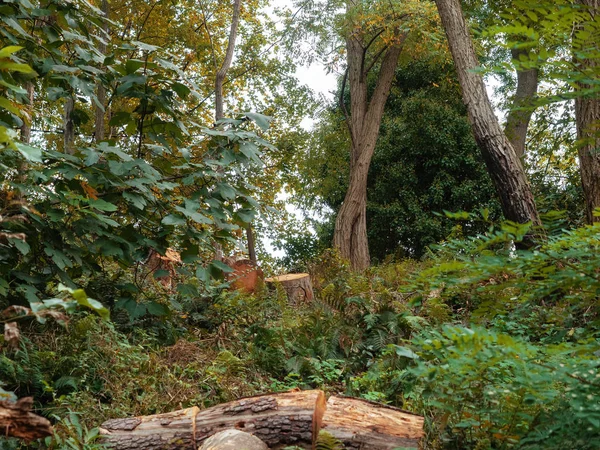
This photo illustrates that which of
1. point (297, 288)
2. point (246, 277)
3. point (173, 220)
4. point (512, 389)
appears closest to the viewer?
point (512, 389)

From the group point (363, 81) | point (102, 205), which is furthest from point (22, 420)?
point (363, 81)

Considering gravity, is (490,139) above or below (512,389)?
above

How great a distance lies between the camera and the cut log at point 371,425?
14.3 feet

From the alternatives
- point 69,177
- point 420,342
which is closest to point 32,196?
point 69,177

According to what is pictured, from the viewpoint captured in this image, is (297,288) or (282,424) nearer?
(282,424)

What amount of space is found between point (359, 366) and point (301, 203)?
1253 centimetres

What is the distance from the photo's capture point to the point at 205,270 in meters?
5.80

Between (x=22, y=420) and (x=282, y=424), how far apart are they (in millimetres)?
2314

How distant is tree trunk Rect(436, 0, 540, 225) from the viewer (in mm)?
8414

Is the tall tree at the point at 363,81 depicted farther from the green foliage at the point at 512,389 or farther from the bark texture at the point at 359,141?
the green foliage at the point at 512,389

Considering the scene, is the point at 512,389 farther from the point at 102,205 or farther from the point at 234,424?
the point at 102,205

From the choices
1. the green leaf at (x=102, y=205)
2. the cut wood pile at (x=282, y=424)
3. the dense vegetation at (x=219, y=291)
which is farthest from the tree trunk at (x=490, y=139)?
the green leaf at (x=102, y=205)

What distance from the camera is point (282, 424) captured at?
14.9 feet

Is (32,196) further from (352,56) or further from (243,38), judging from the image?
(243,38)
